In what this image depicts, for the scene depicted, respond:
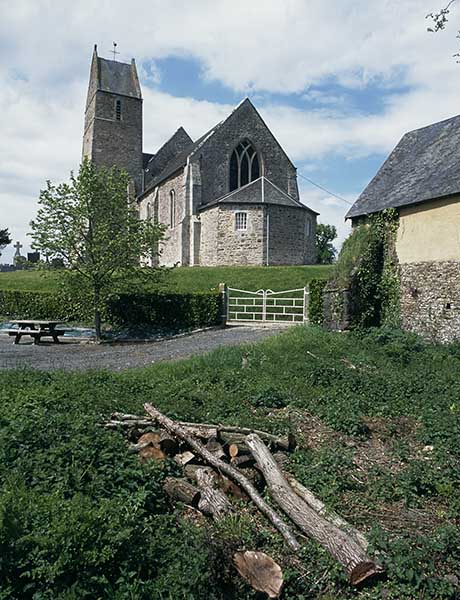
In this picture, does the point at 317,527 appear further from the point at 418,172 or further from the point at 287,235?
the point at 287,235

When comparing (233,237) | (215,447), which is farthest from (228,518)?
(233,237)

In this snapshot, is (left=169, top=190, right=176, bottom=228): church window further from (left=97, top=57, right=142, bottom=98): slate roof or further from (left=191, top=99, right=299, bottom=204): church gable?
(left=97, top=57, right=142, bottom=98): slate roof

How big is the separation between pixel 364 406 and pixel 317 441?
4.76 feet

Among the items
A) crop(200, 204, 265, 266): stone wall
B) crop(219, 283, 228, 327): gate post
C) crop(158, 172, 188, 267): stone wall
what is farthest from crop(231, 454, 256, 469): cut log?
crop(158, 172, 188, 267): stone wall

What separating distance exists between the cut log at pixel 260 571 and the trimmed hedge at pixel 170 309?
14.6m

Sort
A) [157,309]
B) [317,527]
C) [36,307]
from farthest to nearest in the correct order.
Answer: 1. [36,307]
2. [157,309]
3. [317,527]

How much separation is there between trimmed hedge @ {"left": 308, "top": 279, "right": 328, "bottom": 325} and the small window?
1416 centimetres

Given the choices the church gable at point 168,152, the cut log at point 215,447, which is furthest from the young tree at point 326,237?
the cut log at point 215,447

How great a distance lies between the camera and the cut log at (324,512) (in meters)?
3.85

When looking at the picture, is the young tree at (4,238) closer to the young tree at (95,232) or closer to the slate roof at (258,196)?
the slate roof at (258,196)

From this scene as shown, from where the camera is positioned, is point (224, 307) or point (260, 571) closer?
point (260, 571)

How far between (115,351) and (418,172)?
11.5m

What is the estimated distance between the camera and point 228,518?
13.2ft

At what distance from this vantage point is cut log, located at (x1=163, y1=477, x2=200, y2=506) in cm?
439
